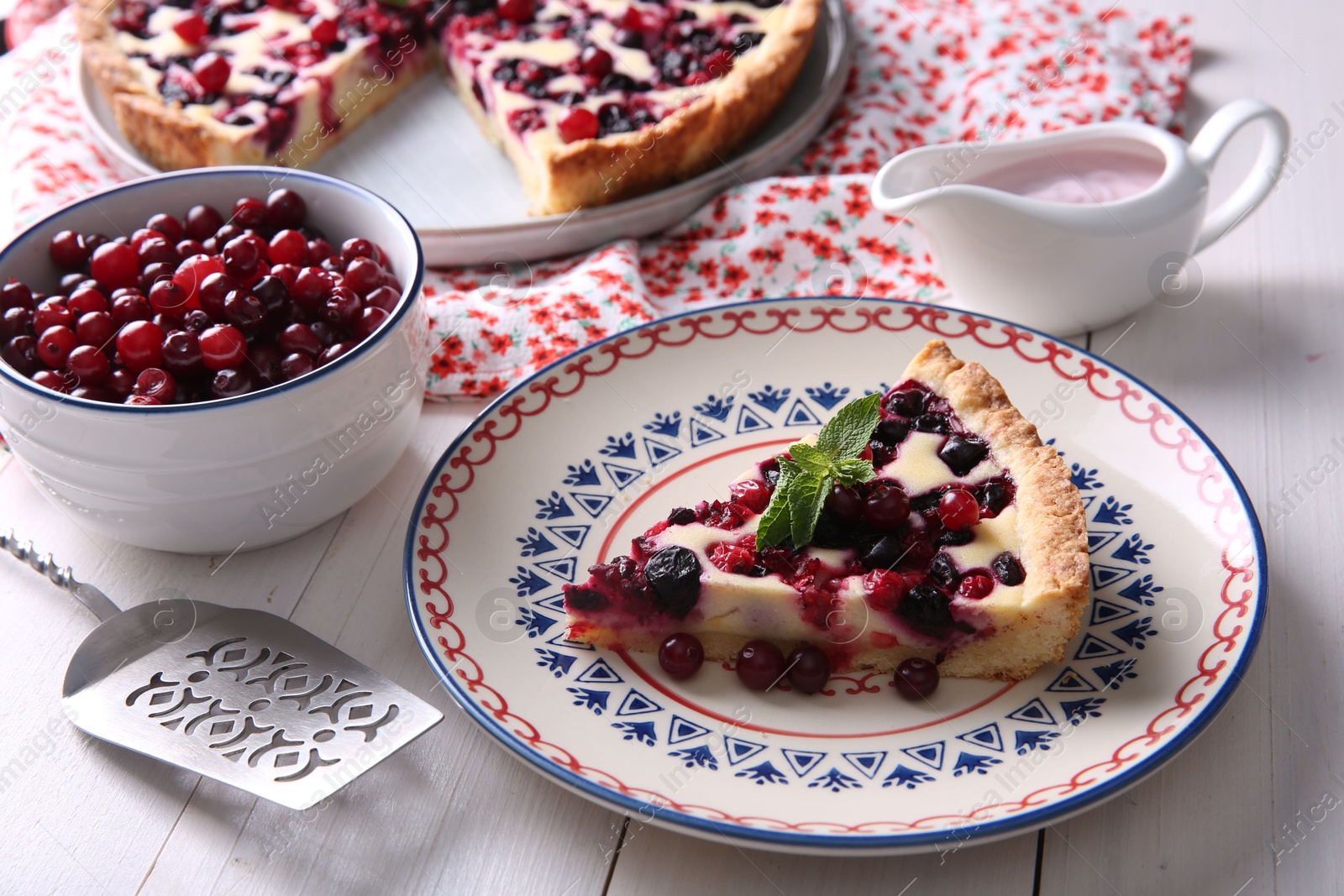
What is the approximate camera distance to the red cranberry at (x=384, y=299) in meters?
2.34

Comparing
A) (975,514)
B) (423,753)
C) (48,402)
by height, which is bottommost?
(423,753)

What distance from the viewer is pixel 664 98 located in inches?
143

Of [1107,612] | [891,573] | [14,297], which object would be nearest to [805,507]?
[891,573]

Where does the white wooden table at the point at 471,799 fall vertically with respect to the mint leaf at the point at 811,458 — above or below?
below

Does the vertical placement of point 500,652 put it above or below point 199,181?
below

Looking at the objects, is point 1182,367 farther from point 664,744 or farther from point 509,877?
point 509,877

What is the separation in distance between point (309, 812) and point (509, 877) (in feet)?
1.13

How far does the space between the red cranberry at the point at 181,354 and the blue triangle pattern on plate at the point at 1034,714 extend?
157 cm

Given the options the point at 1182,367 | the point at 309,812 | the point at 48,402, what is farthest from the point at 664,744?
the point at 1182,367

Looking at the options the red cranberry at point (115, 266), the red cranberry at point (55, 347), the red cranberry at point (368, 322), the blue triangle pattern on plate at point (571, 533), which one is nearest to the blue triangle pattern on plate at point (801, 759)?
the blue triangle pattern on plate at point (571, 533)

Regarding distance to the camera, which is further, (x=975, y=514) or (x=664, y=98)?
(x=664, y=98)

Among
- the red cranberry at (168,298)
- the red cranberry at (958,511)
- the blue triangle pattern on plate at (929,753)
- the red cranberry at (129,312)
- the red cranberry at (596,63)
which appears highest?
the red cranberry at (168,298)

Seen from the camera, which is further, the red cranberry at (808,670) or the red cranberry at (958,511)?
the red cranberry at (958,511)

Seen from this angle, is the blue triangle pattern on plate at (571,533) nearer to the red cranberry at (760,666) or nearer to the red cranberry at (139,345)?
the red cranberry at (760,666)
